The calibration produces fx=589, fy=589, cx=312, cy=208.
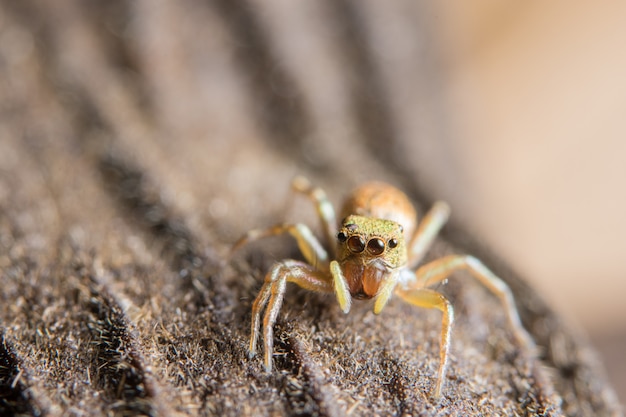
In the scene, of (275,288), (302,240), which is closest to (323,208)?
(302,240)

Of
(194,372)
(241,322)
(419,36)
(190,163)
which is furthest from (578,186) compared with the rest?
(194,372)

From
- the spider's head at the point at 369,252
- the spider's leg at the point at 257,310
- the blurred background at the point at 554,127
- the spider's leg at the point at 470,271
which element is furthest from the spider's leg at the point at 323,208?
the blurred background at the point at 554,127

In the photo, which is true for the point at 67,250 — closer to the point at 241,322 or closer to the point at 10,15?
the point at 241,322

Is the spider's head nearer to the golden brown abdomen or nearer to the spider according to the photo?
the spider

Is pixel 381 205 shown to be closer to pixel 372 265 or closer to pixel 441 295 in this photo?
pixel 372 265

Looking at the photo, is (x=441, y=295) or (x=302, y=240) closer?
(x=441, y=295)

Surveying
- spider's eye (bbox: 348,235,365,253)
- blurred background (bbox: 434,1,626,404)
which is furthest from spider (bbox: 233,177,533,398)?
blurred background (bbox: 434,1,626,404)

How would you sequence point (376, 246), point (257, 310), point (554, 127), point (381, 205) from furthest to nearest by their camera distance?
point (554, 127) → point (381, 205) → point (376, 246) → point (257, 310)
